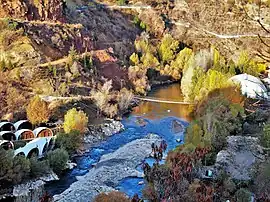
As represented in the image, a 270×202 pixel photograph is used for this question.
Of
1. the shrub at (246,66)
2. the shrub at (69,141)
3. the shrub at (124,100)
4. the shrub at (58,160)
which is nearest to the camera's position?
the shrub at (58,160)

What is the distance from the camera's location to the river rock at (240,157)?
17.0 m

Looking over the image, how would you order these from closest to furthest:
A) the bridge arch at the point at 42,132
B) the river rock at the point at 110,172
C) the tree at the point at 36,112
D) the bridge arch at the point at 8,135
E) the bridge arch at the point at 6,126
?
the river rock at the point at 110,172 < the bridge arch at the point at 8,135 < the bridge arch at the point at 42,132 < the bridge arch at the point at 6,126 < the tree at the point at 36,112

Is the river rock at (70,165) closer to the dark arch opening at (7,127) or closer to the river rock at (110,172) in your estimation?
the river rock at (110,172)

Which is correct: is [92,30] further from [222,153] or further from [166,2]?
[222,153]

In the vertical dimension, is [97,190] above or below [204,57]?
below

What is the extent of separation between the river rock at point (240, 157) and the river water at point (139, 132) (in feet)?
12.8

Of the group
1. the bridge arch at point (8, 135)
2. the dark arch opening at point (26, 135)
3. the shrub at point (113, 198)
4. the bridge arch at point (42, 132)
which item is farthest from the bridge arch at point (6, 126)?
the shrub at point (113, 198)

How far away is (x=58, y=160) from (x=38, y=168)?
127 centimetres

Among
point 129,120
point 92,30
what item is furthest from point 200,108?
point 92,30

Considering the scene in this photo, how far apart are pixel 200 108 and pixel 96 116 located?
298 inches

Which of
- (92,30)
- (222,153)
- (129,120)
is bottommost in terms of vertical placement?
(129,120)

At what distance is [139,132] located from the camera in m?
26.5

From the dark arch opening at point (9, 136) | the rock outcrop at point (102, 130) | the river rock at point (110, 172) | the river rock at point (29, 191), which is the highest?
the dark arch opening at point (9, 136)

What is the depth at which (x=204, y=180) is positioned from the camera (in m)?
16.0
